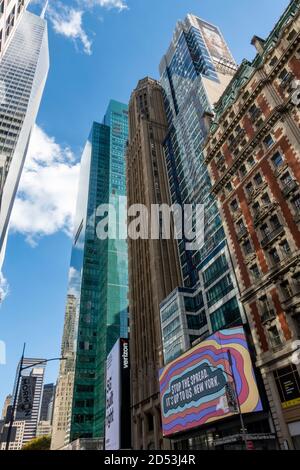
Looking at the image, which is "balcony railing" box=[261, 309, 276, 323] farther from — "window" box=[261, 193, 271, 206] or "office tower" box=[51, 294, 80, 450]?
"office tower" box=[51, 294, 80, 450]

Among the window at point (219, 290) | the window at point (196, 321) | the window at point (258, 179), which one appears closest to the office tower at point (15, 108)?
the window at point (196, 321)

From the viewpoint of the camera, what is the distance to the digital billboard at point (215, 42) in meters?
118

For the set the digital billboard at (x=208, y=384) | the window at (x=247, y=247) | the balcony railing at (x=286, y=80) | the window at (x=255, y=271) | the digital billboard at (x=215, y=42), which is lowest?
the digital billboard at (x=208, y=384)

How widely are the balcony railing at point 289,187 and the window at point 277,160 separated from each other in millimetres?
3200

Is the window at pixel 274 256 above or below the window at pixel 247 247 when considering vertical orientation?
below

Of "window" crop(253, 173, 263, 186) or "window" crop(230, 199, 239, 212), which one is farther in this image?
"window" crop(230, 199, 239, 212)

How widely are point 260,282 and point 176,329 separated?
3411cm

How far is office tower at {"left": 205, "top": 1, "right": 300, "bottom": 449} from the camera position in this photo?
29266mm

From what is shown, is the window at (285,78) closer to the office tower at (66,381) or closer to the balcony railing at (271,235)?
the balcony railing at (271,235)

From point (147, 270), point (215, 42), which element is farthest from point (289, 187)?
point (215, 42)

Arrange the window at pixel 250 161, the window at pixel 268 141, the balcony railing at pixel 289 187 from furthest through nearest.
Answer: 1. the window at pixel 250 161
2. the window at pixel 268 141
3. the balcony railing at pixel 289 187

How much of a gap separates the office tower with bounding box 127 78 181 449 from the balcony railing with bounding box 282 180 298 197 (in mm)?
46935

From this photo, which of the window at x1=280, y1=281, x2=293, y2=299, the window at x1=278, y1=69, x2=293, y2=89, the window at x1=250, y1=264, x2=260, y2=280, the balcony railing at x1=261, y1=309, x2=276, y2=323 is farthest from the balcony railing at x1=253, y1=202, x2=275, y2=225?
the window at x1=278, y1=69, x2=293, y2=89
